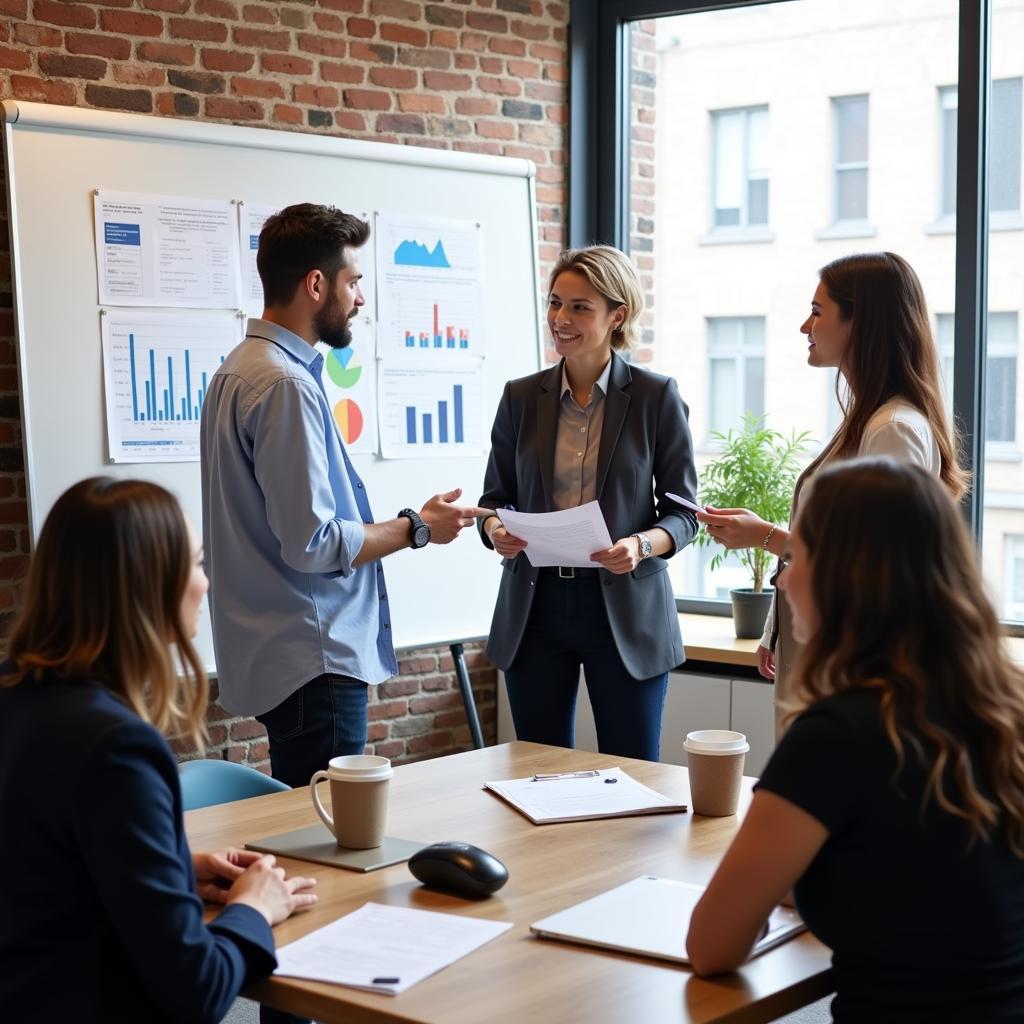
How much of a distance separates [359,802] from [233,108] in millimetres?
2621

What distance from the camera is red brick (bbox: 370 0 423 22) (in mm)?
4238

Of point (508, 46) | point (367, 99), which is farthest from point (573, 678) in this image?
point (508, 46)

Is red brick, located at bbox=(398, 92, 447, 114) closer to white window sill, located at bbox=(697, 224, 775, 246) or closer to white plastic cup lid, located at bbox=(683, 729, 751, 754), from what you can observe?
white window sill, located at bbox=(697, 224, 775, 246)

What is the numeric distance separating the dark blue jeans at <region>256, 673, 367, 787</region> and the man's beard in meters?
0.70

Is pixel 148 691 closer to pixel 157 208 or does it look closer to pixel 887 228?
pixel 157 208

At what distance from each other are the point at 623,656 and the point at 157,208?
1765mm

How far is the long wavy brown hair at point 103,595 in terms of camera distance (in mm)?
1437

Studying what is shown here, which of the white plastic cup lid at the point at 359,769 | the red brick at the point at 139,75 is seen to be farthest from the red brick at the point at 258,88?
the white plastic cup lid at the point at 359,769

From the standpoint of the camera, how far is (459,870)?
1.70m

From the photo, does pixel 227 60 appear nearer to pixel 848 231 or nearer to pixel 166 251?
pixel 166 251

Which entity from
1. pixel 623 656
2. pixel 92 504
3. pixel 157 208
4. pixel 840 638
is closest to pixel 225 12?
pixel 157 208

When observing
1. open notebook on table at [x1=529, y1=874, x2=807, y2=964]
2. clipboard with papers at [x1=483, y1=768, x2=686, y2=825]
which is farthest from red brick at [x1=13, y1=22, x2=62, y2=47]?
open notebook on table at [x1=529, y1=874, x2=807, y2=964]

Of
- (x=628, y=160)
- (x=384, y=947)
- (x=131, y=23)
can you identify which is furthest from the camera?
(x=628, y=160)

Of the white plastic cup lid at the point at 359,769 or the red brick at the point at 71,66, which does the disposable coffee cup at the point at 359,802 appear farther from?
the red brick at the point at 71,66
